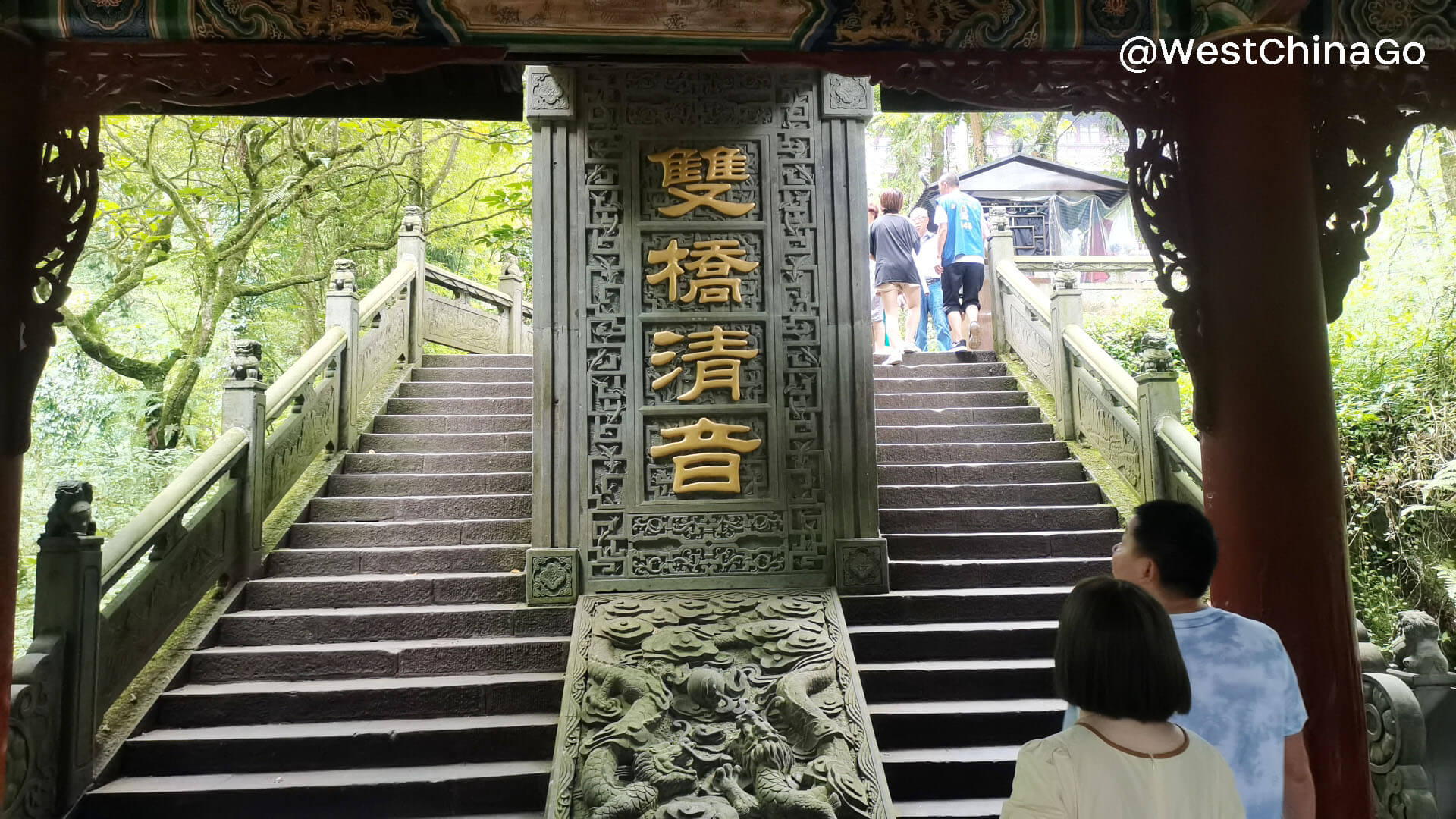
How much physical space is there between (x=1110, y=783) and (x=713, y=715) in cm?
315

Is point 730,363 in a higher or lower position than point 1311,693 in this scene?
higher

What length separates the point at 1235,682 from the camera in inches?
72.1

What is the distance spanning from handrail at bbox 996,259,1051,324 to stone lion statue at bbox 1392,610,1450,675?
4.15 meters

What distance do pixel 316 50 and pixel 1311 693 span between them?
12.5 feet

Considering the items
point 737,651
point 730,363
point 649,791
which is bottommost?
point 649,791

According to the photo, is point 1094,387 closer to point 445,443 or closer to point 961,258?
point 961,258

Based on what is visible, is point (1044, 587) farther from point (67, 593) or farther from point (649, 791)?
point (67, 593)

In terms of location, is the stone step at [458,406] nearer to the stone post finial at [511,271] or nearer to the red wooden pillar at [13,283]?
the stone post finial at [511,271]

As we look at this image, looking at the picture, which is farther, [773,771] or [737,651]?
[737,651]

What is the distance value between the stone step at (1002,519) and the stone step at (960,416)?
51.6 inches

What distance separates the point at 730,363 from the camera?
5.68 metres

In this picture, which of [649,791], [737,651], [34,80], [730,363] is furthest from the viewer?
[730,363]

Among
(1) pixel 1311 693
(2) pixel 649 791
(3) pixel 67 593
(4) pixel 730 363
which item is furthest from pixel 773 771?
(3) pixel 67 593

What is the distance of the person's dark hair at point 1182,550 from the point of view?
1.91m
